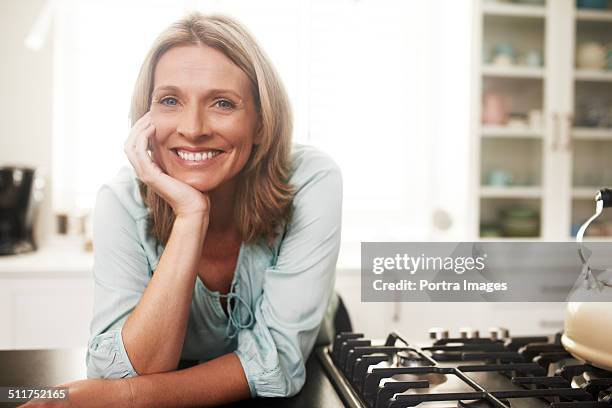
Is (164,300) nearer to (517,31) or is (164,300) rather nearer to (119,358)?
(119,358)

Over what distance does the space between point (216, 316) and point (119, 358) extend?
0.14 m

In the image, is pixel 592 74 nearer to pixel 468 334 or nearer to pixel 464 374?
pixel 468 334

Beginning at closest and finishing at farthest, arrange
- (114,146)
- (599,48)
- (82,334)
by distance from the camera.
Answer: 1. (82,334)
2. (114,146)
3. (599,48)

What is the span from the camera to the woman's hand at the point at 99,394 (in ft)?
1.69

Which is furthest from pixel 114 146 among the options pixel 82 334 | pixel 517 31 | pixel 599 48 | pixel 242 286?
pixel 599 48

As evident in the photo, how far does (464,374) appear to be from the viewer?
1.99 feet

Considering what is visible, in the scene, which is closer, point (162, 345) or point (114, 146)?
point (162, 345)

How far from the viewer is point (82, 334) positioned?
1.51 metres

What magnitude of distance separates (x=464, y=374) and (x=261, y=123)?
0.34 metres

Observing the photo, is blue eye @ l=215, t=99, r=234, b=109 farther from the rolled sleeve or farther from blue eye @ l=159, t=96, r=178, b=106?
the rolled sleeve

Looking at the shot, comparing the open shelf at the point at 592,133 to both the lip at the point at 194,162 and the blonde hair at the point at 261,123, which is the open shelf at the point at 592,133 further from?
the lip at the point at 194,162

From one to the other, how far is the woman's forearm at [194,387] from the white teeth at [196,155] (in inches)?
8.4

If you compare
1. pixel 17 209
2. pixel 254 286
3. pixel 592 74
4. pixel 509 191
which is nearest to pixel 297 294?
pixel 254 286

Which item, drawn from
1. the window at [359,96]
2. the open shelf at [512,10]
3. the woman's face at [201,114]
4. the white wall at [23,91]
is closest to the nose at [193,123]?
the woman's face at [201,114]
